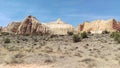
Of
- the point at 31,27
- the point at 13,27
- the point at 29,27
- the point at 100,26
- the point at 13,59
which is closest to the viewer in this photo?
the point at 13,59

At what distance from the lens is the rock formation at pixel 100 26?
343 ft

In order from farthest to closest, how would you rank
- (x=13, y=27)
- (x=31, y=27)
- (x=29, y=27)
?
(x=13, y=27), (x=31, y=27), (x=29, y=27)

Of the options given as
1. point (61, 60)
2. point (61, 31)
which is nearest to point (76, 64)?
point (61, 60)

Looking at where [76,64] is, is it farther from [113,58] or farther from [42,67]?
[113,58]

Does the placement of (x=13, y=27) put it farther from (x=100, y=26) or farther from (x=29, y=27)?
(x=100, y=26)

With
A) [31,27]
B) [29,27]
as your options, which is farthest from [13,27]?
[31,27]

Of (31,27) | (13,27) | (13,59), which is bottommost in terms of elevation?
(13,59)

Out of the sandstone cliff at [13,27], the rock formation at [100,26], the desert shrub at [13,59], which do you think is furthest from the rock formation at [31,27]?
the desert shrub at [13,59]

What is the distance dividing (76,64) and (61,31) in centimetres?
7997

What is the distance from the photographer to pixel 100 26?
10931 cm

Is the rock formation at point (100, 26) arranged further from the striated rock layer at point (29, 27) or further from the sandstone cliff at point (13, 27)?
the sandstone cliff at point (13, 27)

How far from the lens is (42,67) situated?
2358cm

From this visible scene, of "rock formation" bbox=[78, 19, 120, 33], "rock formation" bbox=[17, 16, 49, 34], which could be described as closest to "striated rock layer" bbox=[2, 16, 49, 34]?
"rock formation" bbox=[17, 16, 49, 34]

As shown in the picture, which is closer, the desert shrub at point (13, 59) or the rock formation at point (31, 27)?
the desert shrub at point (13, 59)
